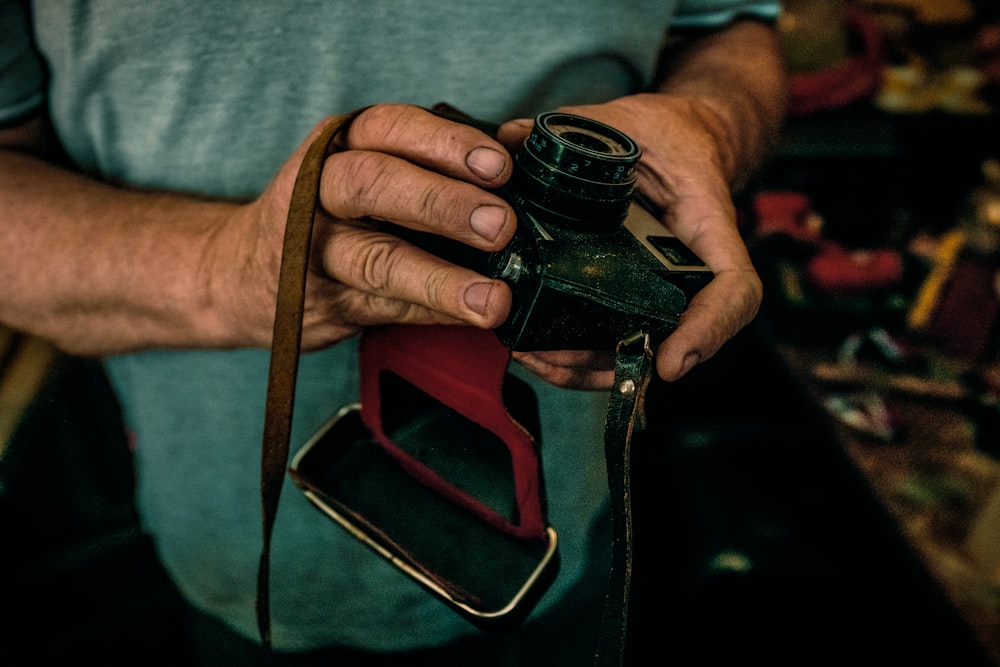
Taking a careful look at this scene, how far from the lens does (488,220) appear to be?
452 mm

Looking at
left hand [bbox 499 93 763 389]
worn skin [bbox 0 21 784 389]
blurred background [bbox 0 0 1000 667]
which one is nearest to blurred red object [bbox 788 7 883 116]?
blurred background [bbox 0 0 1000 667]

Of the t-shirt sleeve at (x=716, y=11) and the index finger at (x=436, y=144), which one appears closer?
the index finger at (x=436, y=144)

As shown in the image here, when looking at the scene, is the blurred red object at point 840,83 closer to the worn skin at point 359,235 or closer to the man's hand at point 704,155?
the man's hand at point 704,155

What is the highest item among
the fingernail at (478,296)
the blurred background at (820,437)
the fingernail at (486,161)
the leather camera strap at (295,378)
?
the fingernail at (486,161)

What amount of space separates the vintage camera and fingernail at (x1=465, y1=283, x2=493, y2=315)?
0.06 feet

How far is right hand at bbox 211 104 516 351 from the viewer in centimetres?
45

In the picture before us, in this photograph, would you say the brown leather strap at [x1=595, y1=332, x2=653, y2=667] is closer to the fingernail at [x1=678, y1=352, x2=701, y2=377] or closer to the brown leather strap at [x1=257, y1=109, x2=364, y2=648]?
the fingernail at [x1=678, y1=352, x2=701, y2=377]

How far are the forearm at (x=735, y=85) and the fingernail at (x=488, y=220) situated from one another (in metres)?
0.37

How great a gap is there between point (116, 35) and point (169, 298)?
257 mm

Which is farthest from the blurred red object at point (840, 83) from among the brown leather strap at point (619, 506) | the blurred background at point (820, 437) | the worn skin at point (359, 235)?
the brown leather strap at point (619, 506)

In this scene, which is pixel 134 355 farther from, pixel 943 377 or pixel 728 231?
pixel 943 377

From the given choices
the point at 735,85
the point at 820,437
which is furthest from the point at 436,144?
the point at 820,437

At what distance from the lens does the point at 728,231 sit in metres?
0.60

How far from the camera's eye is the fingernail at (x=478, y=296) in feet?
1.46
